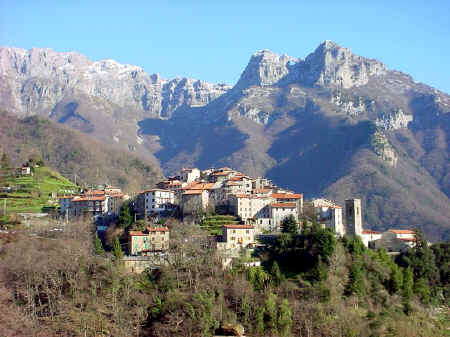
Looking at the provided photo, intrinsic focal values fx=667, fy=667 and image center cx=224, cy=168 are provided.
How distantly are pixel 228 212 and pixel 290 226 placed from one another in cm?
1399

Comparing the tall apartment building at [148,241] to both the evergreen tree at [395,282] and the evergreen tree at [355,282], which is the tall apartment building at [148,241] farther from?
the evergreen tree at [395,282]

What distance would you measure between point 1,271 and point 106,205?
124 ft

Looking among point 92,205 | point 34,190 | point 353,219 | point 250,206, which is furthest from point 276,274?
point 34,190

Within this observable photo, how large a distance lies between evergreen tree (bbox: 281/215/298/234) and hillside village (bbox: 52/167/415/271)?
1.15 meters

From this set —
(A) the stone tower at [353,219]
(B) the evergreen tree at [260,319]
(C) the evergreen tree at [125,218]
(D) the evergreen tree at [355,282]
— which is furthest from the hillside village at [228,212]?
(B) the evergreen tree at [260,319]

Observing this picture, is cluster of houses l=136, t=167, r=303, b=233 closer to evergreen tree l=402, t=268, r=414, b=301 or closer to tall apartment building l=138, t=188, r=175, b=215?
tall apartment building l=138, t=188, r=175, b=215

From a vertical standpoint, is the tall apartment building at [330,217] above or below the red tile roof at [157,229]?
above

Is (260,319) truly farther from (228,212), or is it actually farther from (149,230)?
(228,212)

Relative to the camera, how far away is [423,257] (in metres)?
110

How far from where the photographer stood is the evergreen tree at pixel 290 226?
9875 centimetres

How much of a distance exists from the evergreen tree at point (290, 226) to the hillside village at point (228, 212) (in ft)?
3.78

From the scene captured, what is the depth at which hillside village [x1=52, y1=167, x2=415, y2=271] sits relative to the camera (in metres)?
97.1

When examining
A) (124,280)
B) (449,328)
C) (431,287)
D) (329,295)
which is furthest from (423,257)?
(124,280)

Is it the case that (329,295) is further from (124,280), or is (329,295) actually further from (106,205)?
(106,205)
